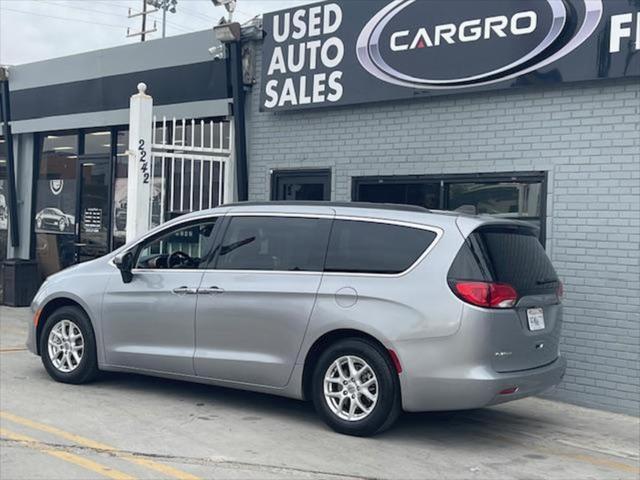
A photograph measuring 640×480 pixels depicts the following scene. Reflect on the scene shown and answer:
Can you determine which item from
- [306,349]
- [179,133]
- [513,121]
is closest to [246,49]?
[179,133]

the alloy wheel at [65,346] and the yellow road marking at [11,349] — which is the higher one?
the alloy wheel at [65,346]

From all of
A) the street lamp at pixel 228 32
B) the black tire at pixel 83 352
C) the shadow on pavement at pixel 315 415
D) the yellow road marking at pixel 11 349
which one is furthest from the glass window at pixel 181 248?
the street lamp at pixel 228 32

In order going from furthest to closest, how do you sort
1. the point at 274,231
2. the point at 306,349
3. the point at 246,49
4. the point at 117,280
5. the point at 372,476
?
1. the point at 246,49
2. the point at 117,280
3. the point at 274,231
4. the point at 306,349
5. the point at 372,476

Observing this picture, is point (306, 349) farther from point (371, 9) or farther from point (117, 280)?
point (371, 9)

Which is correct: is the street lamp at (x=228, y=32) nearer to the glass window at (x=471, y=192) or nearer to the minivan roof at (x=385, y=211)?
the glass window at (x=471, y=192)

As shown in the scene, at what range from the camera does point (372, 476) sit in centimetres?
543

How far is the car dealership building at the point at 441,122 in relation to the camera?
26.0ft

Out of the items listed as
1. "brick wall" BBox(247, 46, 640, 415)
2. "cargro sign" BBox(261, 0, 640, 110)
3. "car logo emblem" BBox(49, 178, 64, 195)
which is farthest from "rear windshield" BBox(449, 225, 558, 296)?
"car logo emblem" BBox(49, 178, 64, 195)

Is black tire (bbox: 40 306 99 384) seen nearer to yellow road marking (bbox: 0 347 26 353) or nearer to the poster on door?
yellow road marking (bbox: 0 347 26 353)

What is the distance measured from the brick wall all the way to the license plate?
184 centimetres

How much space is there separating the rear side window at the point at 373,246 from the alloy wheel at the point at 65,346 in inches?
111

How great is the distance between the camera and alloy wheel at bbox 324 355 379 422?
627cm

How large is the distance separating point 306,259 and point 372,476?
2020 millimetres

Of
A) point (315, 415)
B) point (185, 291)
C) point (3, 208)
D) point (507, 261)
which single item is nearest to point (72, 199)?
point (3, 208)
